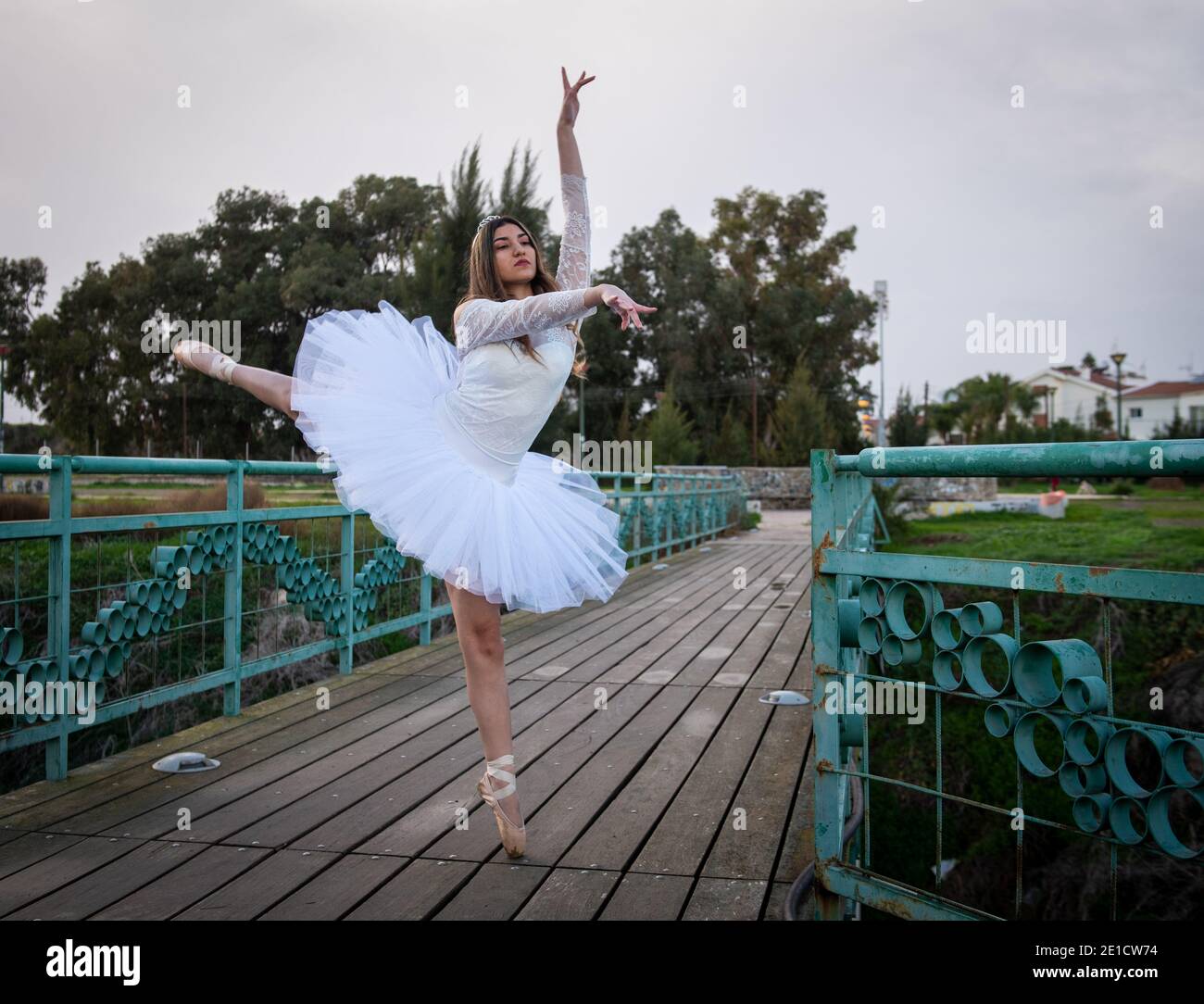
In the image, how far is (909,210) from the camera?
637 inches

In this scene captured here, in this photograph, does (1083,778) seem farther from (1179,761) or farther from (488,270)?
(488,270)

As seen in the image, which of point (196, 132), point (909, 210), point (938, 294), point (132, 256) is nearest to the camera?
point (909, 210)

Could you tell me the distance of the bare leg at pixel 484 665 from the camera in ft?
8.00

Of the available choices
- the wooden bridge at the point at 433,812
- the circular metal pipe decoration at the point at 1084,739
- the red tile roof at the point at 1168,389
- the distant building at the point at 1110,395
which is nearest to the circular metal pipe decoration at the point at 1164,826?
the circular metal pipe decoration at the point at 1084,739

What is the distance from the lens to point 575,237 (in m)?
2.56

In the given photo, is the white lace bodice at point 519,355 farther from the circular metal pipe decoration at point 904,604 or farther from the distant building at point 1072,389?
the distant building at point 1072,389

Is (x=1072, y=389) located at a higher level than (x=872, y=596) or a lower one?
higher

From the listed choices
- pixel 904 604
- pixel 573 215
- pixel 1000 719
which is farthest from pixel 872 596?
pixel 573 215

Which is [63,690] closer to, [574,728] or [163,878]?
[163,878]

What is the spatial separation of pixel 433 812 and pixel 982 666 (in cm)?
175

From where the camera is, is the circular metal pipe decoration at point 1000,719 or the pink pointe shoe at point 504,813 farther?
the pink pointe shoe at point 504,813

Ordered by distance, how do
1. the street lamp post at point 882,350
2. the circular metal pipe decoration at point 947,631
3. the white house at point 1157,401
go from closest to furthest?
1. the circular metal pipe decoration at point 947,631
2. the street lamp post at point 882,350
3. the white house at point 1157,401
